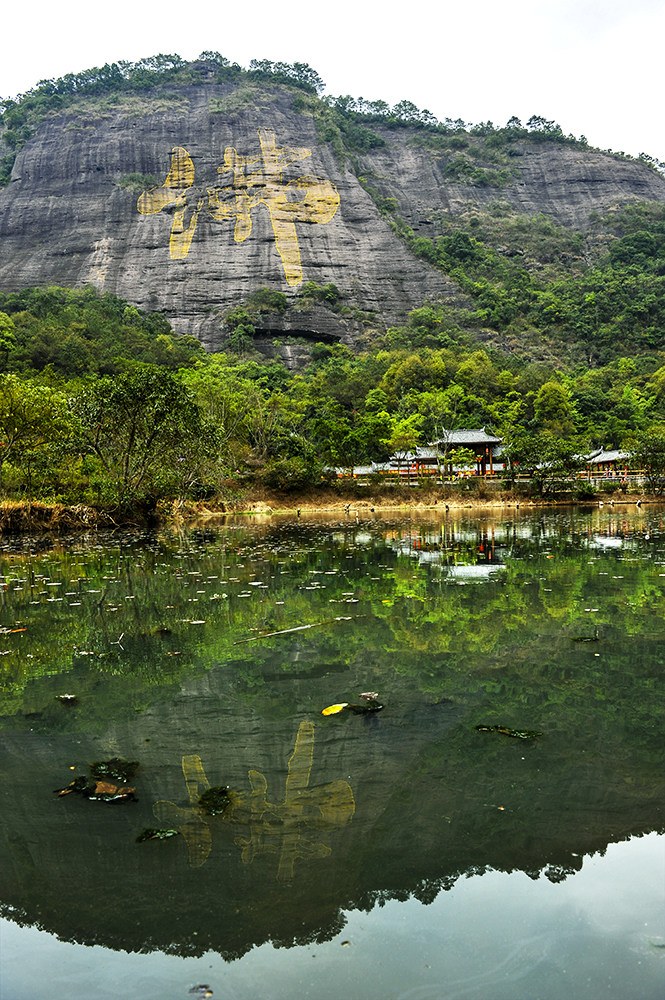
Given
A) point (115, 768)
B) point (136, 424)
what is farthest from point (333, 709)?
point (136, 424)

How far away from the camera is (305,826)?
3.05 metres

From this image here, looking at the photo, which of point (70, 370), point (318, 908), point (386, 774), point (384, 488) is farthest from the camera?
point (70, 370)

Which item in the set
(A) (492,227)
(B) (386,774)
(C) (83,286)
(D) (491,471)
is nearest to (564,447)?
(D) (491,471)

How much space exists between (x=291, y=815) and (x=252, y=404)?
1697 inches

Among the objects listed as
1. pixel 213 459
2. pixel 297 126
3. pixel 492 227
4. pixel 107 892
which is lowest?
pixel 107 892

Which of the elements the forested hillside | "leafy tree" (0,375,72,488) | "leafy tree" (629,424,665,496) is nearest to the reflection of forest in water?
"leafy tree" (0,375,72,488)

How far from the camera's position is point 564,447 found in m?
40.2

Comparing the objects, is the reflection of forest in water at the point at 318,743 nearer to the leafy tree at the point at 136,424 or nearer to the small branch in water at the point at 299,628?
the small branch in water at the point at 299,628

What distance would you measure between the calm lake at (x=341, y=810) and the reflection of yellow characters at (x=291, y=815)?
2 cm

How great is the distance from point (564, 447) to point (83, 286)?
7248 centimetres

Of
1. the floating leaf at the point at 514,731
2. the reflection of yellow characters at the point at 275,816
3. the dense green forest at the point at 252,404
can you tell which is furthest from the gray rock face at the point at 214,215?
the reflection of yellow characters at the point at 275,816

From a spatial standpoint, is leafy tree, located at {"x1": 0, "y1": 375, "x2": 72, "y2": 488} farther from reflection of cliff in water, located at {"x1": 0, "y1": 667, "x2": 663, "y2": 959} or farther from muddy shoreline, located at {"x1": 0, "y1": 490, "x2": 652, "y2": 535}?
reflection of cliff in water, located at {"x1": 0, "y1": 667, "x2": 663, "y2": 959}

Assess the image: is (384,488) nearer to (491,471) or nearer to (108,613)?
(491,471)

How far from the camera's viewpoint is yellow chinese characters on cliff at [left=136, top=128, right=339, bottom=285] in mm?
94250
